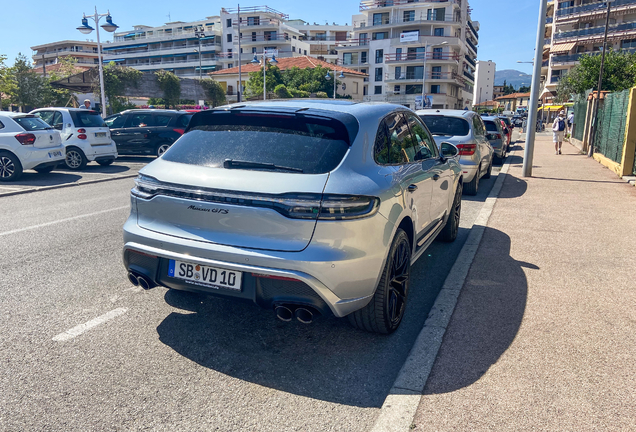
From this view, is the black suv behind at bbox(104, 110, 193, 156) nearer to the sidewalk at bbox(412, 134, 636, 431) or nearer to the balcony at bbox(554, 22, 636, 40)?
the sidewalk at bbox(412, 134, 636, 431)

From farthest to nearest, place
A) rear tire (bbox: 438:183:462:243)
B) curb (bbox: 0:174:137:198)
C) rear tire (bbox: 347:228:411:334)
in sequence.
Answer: curb (bbox: 0:174:137:198) < rear tire (bbox: 438:183:462:243) < rear tire (bbox: 347:228:411:334)

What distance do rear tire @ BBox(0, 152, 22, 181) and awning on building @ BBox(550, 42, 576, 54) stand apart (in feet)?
232

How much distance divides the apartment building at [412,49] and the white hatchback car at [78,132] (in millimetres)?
59974

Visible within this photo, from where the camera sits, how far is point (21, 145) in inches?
447

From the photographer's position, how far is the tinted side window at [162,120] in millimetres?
16672

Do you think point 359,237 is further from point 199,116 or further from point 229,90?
point 229,90

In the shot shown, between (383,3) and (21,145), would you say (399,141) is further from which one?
(383,3)

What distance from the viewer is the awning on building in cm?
6619

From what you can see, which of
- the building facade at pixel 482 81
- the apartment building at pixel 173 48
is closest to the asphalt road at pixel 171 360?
the apartment building at pixel 173 48

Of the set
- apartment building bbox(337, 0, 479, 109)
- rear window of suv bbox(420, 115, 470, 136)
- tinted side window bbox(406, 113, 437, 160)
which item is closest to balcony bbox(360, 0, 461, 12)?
apartment building bbox(337, 0, 479, 109)

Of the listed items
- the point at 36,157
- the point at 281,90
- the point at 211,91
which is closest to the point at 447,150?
the point at 36,157

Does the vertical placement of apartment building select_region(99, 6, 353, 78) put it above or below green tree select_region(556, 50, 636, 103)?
above

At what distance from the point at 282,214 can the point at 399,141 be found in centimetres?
153

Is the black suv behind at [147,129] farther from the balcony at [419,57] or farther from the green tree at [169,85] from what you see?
the balcony at [419,57]
